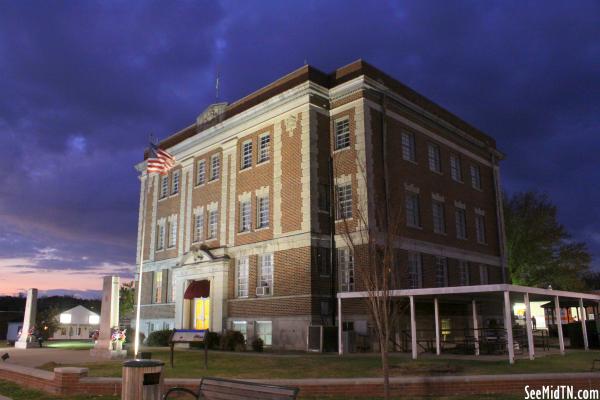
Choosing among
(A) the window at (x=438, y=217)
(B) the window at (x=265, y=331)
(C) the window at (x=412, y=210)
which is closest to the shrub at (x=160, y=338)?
(B) the window at (x=265, y=331)

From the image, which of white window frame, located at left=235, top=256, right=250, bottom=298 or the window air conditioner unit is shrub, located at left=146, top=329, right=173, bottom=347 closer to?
white window frame, located at left=235, top=256, right=250, bottom=298

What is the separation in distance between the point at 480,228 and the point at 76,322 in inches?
1400

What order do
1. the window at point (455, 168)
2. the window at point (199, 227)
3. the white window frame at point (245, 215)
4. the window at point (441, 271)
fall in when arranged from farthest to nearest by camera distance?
the window at point (199, 227), the window at point (455, 168), the white window frame at point (245, 215), the window at point (441, 271)

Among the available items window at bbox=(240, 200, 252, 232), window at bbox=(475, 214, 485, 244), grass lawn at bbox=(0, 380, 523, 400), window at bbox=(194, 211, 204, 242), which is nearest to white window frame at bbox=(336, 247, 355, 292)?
window at bbox=(240, 200, 252, 232)

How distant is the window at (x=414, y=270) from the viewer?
1036 inches

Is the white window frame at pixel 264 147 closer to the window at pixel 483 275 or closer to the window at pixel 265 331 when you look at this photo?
the window at pixel 265 331

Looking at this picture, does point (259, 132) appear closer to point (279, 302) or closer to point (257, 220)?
point (257, 220)

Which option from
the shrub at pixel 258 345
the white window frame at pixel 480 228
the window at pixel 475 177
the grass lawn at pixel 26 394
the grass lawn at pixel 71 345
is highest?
the window at pixel 475 177

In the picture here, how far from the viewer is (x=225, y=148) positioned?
102 feet

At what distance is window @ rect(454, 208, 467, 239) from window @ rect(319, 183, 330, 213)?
361 inches

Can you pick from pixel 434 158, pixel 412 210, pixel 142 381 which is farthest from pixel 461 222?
pixel 142 381

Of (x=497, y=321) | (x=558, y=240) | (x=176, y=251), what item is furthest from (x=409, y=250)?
(x=558, y=240)

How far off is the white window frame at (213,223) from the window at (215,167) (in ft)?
6.75

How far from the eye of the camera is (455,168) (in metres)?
32.1
